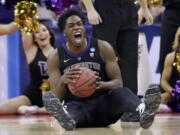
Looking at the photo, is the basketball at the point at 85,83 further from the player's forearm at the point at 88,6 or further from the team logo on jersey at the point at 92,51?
the player's forearm at the point at 88,6

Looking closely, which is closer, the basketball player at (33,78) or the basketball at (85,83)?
the basketball at (85,83)

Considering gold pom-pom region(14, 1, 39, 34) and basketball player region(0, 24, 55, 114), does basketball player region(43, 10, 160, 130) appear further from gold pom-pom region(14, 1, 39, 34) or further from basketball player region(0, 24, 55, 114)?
basketball player region(0, 24, 55, 114)

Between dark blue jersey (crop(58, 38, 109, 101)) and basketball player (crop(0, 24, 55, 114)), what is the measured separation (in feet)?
9.72

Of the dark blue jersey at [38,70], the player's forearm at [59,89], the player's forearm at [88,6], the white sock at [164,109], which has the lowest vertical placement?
the white sock at [164,109]

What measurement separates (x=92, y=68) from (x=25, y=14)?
1.60 metres

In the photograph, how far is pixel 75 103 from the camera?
5.27m

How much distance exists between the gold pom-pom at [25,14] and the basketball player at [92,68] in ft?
4.26

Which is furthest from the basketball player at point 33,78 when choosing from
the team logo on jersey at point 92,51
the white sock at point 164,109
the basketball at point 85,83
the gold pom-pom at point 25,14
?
the basketball at point 85,83

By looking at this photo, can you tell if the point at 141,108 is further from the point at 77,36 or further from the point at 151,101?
the point at 77,36

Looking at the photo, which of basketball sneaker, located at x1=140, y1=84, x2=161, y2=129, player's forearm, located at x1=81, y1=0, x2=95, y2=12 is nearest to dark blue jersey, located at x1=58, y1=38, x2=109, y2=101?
player's forearm, located at x1=81, y1=0, x2=95, y2=12

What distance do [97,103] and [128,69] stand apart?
0.94m

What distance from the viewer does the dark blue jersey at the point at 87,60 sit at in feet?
17.2

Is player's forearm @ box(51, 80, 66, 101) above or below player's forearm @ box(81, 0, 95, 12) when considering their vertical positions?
below

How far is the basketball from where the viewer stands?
5020 millimetres
